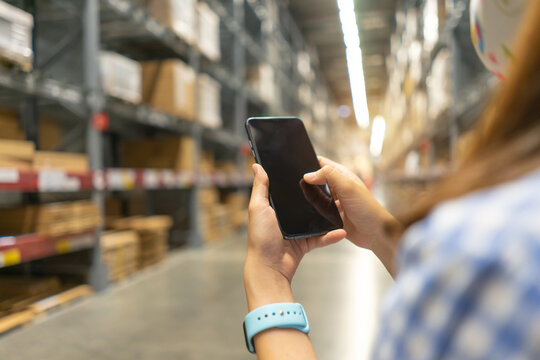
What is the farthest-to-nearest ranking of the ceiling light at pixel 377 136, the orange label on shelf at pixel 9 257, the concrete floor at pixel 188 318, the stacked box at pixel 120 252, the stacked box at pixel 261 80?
the ceiling light at pixel 377 136
the stacked box at pixel 261 80
the stacked box at pixel 120 252
the orange label on shelf at pixel 9 257
the concrete floor at pixel 188 318

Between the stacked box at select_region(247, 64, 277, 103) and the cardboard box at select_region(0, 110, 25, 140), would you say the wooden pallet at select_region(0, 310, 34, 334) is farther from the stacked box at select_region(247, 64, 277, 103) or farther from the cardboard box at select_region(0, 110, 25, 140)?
the stacked box at select_region(247, 64, 277, 103)

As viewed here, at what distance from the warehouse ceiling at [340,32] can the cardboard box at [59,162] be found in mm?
9557

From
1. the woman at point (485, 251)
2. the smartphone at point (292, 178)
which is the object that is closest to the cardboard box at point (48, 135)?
the smartphone at point (292, 178)

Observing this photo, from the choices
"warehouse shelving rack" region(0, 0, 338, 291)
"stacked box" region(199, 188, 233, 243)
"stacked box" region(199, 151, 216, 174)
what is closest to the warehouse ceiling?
"warehouse shelving rack" region(0, 0, 338, 291)

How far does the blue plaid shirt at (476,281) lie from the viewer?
0.27 m

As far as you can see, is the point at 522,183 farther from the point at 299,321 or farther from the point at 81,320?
the point at 81,320

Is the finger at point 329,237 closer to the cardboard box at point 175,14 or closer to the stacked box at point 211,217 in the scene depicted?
the cardboard box at point 175,14

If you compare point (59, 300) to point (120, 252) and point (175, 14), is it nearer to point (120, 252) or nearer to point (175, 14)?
point (120, 252)

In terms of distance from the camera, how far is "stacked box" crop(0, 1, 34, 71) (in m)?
2.23

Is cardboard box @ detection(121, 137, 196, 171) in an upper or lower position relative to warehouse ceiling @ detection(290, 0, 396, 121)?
lower

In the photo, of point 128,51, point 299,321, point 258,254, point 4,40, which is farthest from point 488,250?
point 128,51

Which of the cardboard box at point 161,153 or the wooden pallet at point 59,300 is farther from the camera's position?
the cardboard box at point 161,153

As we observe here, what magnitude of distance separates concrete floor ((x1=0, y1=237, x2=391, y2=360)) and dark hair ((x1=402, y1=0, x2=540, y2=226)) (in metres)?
1.81

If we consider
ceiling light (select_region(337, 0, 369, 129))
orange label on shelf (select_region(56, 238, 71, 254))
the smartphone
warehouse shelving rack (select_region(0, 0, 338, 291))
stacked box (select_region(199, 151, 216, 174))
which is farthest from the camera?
ceiling light (select_region(337, 0, 369, 129))
